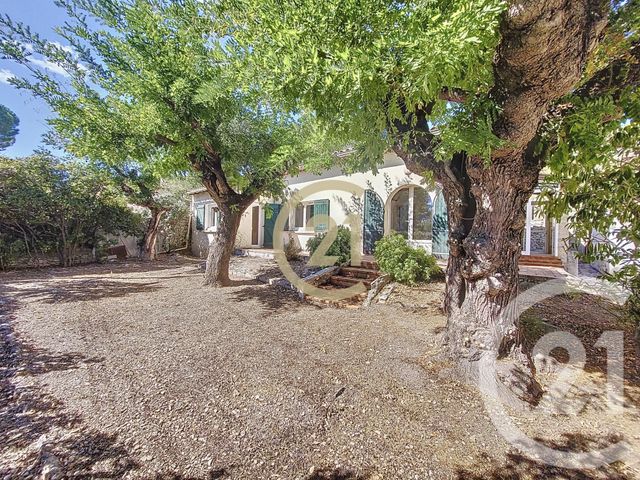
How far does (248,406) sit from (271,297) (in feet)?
14.6

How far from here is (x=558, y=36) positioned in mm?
2076

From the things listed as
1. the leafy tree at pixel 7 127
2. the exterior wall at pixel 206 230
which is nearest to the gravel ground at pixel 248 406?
the exterior wall at pixel 206 230

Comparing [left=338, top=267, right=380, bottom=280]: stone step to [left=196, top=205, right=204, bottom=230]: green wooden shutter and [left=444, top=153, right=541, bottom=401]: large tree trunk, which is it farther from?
[left=196, top=205, right=204, bottom=230]: green wooden shutter

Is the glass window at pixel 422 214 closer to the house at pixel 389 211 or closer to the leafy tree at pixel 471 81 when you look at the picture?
the house at pixel 389 211

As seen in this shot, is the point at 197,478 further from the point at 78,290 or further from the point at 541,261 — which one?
the point at 541,261

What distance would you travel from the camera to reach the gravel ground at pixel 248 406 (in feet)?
7.12

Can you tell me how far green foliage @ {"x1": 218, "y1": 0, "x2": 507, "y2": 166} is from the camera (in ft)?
6.61

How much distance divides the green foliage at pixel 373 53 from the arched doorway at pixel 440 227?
6409 millimetres

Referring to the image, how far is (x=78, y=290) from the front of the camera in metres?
7.52

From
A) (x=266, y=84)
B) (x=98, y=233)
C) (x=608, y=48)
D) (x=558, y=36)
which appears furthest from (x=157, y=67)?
(x=98, y=233)

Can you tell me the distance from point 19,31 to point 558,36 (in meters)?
8.15

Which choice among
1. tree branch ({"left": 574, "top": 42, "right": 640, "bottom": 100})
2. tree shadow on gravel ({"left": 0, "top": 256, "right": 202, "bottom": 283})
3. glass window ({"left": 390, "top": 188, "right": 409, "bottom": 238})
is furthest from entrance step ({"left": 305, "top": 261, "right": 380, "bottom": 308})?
tree shadow on gravel ({"left": 0, "top": 256, "right": 202, "bottom": 283})

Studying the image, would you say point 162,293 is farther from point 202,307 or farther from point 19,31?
point 19,31

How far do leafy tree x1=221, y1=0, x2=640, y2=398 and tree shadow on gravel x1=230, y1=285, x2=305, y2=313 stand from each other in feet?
11.9
